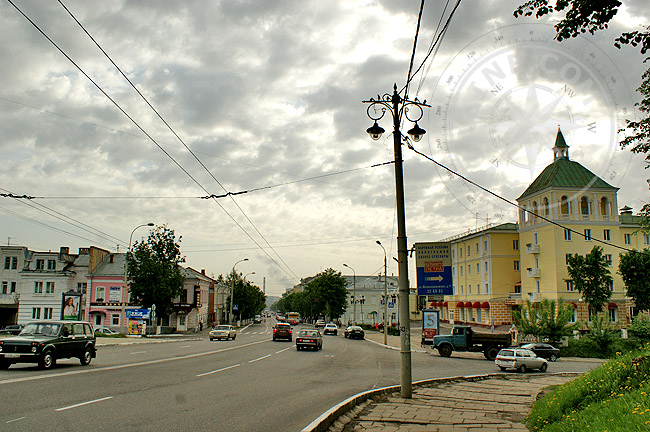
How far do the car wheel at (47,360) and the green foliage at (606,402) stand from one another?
15.4 metres

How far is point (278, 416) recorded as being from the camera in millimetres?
10492

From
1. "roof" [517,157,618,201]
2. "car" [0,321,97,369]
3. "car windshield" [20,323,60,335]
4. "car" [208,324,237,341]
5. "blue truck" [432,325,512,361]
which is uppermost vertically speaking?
"roof" [517,157,618,201]

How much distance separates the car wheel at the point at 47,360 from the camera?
17375mm

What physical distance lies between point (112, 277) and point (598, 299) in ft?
183

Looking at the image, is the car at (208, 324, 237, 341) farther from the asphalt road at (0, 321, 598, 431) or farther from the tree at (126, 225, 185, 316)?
the asphalt road at (0, 321, 598, 431)

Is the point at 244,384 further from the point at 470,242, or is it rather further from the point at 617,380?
the point at 470,242

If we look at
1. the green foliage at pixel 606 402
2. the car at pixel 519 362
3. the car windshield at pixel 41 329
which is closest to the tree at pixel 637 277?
the car at pixel 519 362

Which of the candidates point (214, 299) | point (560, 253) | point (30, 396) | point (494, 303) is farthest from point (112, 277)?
point (30, 396)

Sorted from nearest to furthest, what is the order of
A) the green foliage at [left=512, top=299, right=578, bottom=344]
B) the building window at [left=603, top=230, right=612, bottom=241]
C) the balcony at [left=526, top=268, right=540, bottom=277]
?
the green foliage at [left=512, top=299, right=578, bottom=344]
the building window at [left=603, top=230, right=612, bottom=241]
the balcony at [left=526, top=268, right=540, bottom=277]

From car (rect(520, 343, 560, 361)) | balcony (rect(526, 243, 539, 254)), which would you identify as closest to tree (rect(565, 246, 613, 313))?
balcony (rect(526, 243, 539, 254))

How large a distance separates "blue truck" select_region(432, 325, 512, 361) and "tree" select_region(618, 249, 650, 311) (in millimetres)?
24644

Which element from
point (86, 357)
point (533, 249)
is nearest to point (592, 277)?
point (533, 249)

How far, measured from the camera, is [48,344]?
58.1 ft

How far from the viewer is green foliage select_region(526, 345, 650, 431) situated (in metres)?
6.83
